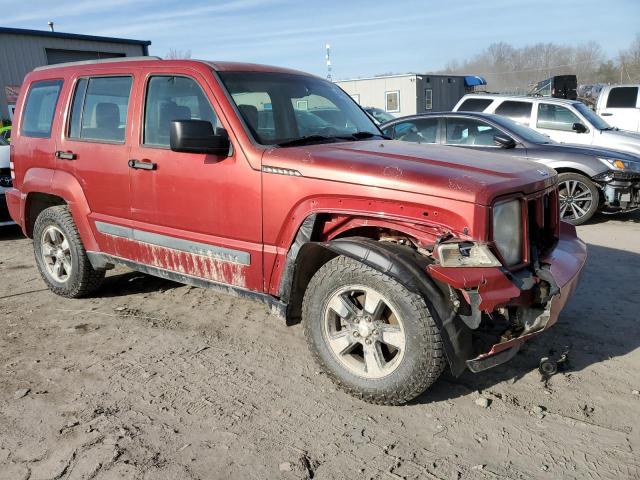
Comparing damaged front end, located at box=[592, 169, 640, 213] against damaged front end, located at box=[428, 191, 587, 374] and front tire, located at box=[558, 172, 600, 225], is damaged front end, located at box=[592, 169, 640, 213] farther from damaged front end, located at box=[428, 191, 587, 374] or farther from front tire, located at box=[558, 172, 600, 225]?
damaged front end, located at box=[428, 191, 587, 374]

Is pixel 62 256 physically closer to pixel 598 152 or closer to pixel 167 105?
pixel 167 105

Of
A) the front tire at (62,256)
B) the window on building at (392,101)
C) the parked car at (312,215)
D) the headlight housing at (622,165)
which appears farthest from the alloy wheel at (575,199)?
the window on building at (392,101)

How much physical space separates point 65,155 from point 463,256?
348cm


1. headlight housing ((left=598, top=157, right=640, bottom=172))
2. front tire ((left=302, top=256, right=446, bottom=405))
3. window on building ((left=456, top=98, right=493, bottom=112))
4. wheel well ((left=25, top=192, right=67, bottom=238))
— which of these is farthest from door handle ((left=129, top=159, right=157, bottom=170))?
window on building ((left=456, top=98, right=493, bottom=112))

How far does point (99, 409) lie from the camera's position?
314cm

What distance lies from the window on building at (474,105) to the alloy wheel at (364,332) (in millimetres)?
8330

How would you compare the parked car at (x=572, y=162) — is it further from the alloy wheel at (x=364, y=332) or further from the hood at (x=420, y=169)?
the alloy wheel at (x=364, y=332)

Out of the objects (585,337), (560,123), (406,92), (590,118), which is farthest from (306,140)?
(406,92)

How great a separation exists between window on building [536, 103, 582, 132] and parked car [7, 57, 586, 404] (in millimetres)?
6702

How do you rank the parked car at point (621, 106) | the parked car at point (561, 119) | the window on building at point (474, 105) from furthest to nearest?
the parked car at point (621, 106)
the window on building at point (474, 105)
the parked car at point (561, 119)

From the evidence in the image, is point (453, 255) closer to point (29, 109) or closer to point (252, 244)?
point (252, 244)

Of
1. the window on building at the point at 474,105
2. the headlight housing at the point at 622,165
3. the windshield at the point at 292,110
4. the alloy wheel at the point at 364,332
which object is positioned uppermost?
the window on building at the point at 474,105

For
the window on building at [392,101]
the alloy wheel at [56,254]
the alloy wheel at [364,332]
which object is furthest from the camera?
the window on building at [392,101]

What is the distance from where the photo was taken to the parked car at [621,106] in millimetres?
14539
